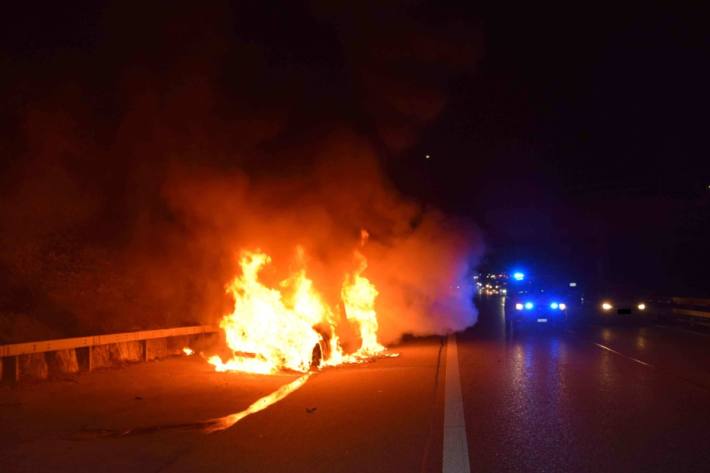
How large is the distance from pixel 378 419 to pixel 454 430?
1.07m

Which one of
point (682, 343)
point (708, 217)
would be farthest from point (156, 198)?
point (708, 217)

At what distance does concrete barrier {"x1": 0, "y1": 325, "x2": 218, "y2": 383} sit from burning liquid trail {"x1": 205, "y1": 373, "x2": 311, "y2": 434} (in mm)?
3632

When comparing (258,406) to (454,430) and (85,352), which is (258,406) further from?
(85,352)

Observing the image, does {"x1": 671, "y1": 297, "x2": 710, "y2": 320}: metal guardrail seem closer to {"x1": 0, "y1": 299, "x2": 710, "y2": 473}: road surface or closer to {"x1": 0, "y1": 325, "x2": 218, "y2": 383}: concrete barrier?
{"x1": 0, "y1": 299, "x2": 710, "y2": 473}: road surface

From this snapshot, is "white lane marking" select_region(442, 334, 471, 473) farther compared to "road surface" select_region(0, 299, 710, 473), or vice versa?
"road surface" select_region(0, 299, 710, 473)

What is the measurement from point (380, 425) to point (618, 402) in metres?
3.56

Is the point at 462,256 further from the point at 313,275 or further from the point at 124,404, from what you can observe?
the point at 124,404

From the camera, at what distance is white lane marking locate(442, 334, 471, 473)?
22.4 feet

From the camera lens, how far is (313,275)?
17.9 metres

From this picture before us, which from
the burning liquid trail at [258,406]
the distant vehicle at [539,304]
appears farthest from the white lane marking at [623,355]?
the distant vehicle at [539,304]

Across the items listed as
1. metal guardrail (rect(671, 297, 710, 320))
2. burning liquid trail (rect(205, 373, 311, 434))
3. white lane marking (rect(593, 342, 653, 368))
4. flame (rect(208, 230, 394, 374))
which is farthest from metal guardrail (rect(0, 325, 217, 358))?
metal guardrail (rect(671, 297, 710, 320))

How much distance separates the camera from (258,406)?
Result: 1020 centimetres

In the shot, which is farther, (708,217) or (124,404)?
(708,217)

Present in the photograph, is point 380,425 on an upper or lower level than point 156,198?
lower
